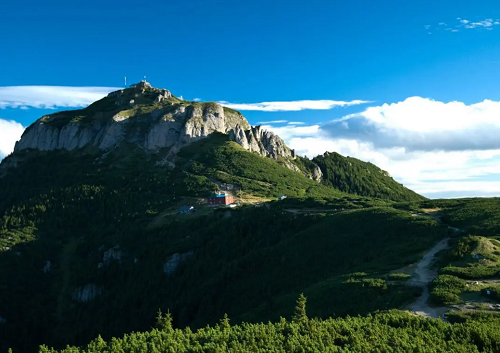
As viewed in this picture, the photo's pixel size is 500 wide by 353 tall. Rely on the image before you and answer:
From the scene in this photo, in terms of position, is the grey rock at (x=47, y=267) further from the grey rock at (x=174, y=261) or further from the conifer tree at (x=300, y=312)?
the conifer tree at (x=300, y=312)

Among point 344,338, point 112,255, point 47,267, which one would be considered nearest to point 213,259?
point 112,255

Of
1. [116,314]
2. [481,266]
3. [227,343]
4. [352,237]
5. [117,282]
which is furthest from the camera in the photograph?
[117,282]

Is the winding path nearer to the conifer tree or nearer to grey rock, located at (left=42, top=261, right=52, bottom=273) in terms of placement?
the conifer tree

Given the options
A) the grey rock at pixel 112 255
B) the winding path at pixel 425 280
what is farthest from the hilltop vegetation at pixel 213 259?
the winding path at pixel 425 280

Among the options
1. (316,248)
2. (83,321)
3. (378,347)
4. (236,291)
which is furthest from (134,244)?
(378,347)

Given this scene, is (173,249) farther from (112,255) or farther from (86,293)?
(86,293)

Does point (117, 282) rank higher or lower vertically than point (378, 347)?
lower

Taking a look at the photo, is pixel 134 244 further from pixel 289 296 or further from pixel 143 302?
pixel 289 296

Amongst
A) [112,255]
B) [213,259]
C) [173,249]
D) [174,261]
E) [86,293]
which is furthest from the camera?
[112,255]

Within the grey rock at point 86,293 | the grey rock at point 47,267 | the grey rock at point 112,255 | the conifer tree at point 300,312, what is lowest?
the grey rock at point 86,293
